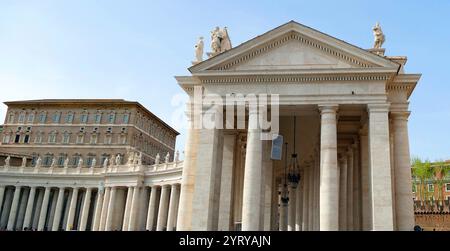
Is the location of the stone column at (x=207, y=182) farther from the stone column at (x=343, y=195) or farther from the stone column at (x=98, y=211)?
the stone column at (x=98, y=211)

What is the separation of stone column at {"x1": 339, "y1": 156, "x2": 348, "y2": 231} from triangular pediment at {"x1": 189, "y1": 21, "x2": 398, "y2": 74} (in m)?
13.7

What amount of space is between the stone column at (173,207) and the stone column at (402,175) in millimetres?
32372

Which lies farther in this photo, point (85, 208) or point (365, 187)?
point (85, 208)

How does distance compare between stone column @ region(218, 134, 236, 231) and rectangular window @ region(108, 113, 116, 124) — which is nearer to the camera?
stone column @ region(218, 134, 236, 231)

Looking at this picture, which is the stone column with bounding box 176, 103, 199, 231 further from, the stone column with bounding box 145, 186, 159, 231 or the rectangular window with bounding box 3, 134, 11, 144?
the rectangular window with bounding box 3, 134, 11, 144

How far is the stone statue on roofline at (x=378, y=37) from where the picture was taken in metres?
29.2

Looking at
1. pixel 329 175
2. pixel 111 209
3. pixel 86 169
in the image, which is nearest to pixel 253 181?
pixel 329 175

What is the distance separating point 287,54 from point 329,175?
9.26 meters

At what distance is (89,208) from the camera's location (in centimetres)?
7150

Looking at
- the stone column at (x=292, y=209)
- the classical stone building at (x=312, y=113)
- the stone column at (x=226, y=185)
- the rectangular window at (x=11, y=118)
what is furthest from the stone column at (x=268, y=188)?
the rectangular window at (x=11, y=118)

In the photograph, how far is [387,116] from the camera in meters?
25.6

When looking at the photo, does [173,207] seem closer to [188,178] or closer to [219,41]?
[188,178]

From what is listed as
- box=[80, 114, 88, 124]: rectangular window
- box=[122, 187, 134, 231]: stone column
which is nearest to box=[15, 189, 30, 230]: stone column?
box=[80, 114, 88, 124]: rectangular window

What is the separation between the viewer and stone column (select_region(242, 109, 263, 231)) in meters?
25.8
